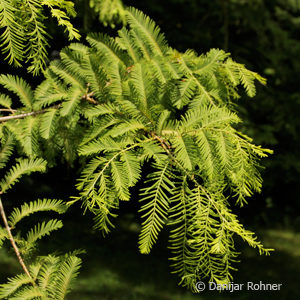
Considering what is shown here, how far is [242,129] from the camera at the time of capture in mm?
4398

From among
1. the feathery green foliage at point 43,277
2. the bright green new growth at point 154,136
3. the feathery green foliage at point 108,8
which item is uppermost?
the feathery green foliage at point 108,8

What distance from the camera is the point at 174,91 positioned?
5.15ft

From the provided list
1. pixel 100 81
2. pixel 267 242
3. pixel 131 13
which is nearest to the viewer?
pixel 100 81

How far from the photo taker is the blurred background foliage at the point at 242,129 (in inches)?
178

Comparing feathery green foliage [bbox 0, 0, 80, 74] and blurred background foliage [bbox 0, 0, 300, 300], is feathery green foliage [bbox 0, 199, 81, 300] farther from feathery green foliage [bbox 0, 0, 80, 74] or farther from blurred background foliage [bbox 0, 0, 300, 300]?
blurred background foliage [bbox 0, 0, 300, 300]

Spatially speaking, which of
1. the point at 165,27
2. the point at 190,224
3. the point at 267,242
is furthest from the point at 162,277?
the point at 190,224

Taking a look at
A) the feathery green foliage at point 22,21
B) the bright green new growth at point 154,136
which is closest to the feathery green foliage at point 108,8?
the bright green new growth at point 154,136

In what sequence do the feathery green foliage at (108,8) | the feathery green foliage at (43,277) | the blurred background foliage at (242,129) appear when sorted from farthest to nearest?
1. the blurred background foliage at (242,129)
2. the feathery green foliage at (108,8)
3. the feathery green foliage at (43,277)

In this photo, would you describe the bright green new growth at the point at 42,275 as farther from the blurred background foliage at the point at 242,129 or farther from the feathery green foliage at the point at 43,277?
the blurred background foliage at the point at 242,129

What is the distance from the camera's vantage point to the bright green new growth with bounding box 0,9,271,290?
128cm

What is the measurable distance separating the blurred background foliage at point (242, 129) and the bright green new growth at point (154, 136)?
7.72 ft

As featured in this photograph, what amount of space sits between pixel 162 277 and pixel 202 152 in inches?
151

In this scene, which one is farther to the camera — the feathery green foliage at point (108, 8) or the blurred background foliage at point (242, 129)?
the blurred background foliage at point (242, 129)

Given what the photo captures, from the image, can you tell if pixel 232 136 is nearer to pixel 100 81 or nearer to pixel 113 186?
pixel 113 186
